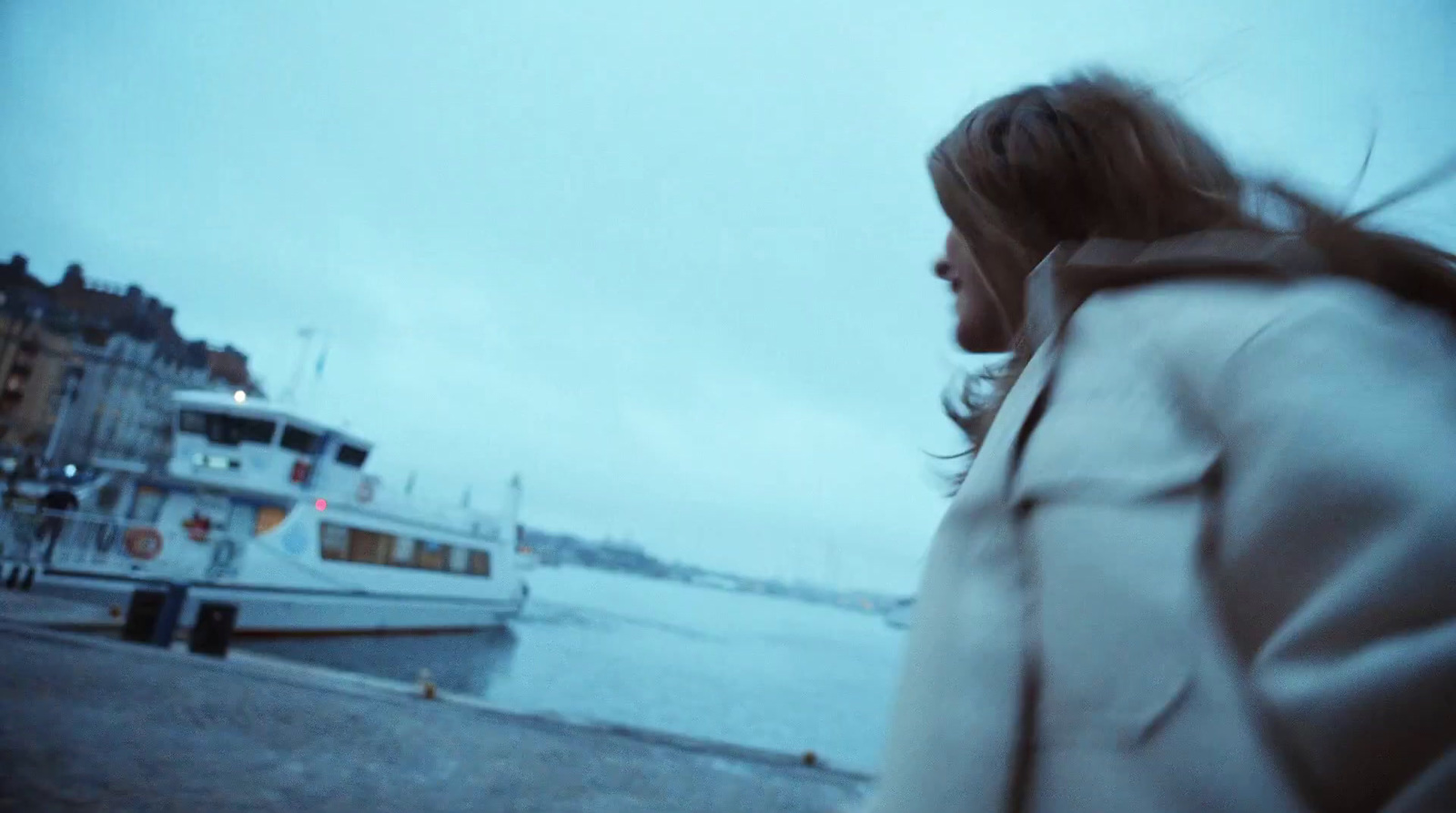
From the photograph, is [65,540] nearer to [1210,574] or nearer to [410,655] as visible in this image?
[410,655]

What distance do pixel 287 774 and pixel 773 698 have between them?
22.0m

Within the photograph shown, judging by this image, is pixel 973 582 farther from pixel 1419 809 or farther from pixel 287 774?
pixel 287 774

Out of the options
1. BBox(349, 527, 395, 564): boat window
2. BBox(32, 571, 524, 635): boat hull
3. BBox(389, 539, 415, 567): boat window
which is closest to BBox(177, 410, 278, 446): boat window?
BBox(349, 527, 395, 564): boat window

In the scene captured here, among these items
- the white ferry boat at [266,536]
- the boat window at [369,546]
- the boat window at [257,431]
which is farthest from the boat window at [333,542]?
the boat window at [257,431]

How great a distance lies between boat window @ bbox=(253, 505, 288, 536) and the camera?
776 inches

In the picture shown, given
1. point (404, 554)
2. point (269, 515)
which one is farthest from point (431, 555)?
point (269, 515)

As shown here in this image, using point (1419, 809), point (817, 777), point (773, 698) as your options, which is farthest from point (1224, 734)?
point (773, 698)

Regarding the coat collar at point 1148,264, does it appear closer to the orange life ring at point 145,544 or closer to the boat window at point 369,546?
the orange life ring at point 145,544

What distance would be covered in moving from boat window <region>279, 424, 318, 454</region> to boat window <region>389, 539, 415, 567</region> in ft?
11.3

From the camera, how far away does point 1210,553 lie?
558 mm

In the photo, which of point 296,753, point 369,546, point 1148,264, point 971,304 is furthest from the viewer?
point 369,546

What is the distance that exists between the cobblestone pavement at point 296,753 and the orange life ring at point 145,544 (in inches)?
392

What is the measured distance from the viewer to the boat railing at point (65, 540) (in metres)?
14.8

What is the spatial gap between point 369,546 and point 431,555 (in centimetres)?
284
